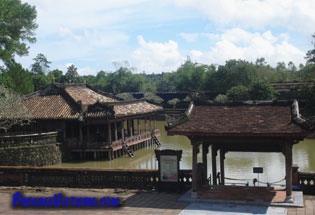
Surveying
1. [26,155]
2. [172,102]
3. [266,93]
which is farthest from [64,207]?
[172,102]

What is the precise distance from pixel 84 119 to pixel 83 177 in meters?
16.5

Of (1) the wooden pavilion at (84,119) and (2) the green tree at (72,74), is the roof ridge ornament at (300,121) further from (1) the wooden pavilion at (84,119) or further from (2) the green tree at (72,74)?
(2) the green tree at (72,74)

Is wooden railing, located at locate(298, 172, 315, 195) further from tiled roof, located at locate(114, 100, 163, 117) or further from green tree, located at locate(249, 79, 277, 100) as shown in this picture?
green tree, located at locate(249, 79, 277, 100)

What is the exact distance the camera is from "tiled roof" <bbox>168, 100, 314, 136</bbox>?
588 inches

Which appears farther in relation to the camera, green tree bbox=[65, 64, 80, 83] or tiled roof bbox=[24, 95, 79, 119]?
green tree bbox=[65, 64, 80, 83]

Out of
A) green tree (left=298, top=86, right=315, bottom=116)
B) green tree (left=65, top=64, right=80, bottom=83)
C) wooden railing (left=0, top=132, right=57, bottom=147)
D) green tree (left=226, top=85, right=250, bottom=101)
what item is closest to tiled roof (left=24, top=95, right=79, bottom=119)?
wooden railing (left=0, top=132, right=57, bottom=147)

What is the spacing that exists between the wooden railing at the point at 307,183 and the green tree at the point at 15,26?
126 feet

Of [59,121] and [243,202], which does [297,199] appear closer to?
[243,202]

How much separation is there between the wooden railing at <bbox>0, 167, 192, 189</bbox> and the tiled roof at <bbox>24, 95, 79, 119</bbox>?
1555 cm

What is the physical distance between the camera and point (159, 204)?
1538 cm

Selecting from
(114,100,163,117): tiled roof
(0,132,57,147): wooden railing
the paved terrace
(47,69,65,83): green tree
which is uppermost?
(47,69,65,83): green tree

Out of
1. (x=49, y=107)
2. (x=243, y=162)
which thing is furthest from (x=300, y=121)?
(x=49, y=107)

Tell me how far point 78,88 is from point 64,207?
91.1 ft

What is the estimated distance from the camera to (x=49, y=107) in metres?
37.7
